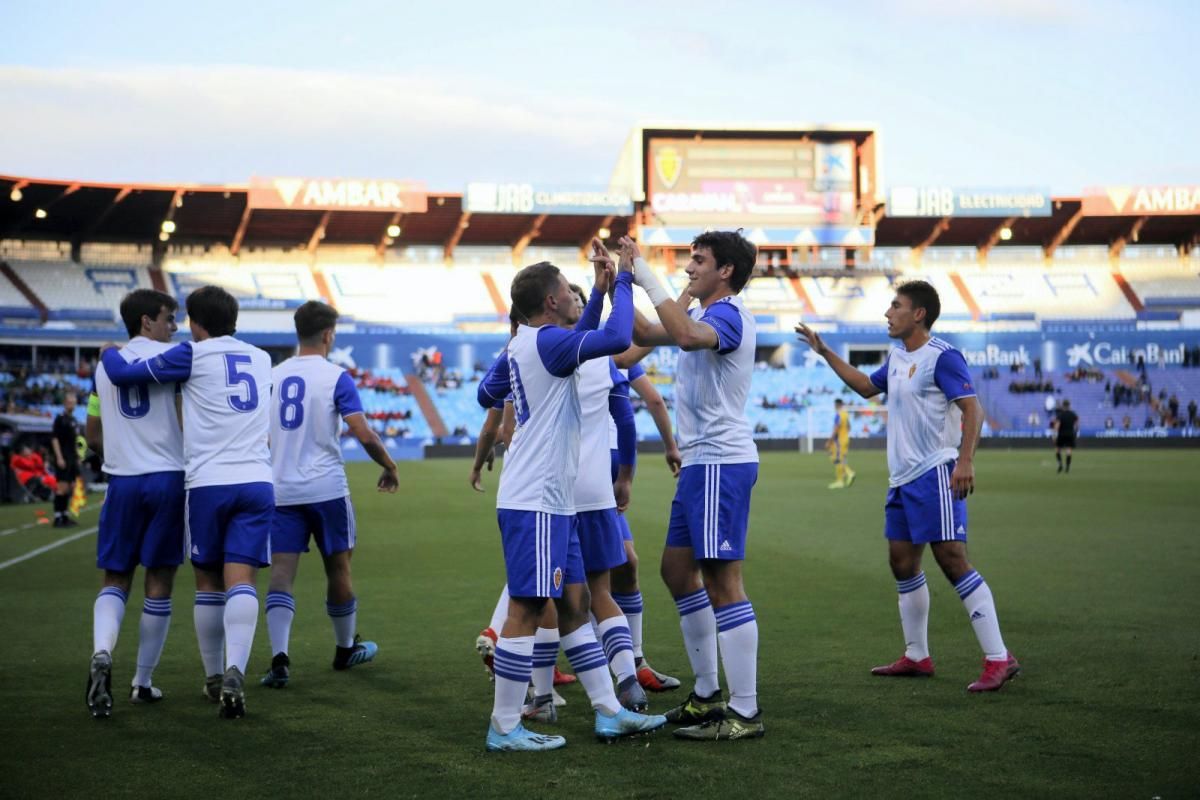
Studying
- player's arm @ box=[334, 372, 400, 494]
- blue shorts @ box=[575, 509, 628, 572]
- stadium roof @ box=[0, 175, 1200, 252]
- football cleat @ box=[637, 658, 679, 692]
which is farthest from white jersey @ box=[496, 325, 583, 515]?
stadium roof @ box=[0, 175, 1200, 252]

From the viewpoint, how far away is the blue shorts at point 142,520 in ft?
20.5

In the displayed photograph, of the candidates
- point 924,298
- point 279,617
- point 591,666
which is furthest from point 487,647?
point 924,298

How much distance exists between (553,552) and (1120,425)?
51.7 metres

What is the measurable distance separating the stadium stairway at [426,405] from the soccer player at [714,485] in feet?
145

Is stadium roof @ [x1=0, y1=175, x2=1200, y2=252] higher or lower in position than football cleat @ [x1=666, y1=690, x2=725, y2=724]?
higher

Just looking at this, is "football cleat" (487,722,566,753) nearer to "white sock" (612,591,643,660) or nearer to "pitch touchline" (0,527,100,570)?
"white sock" (612,591,643,660)

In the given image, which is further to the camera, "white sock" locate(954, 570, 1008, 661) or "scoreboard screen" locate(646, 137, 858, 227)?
"scoreboard screen" locate(646, 137, 858, 227)

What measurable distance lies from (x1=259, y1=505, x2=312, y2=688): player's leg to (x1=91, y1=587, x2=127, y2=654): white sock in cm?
95

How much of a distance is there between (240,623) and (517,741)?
1.75 m

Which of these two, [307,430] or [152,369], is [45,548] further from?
[152,369]

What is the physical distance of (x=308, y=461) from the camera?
23.2ft

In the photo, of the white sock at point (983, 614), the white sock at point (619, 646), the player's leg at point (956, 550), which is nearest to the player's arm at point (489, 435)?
the white sock at point (619, 646)

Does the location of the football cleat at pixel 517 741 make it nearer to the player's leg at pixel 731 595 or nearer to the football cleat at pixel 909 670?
the player's leg at pixel 731 595

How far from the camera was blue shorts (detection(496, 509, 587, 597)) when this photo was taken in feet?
17.1
